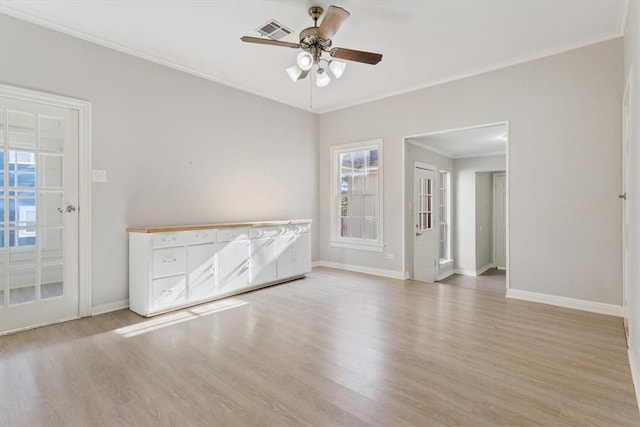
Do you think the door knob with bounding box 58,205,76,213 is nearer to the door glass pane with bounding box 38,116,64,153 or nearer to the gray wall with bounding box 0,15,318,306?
the gray wall with bounding box 0,15,318,306

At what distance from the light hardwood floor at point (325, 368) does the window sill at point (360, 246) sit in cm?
176

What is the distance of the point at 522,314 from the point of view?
3377 mm

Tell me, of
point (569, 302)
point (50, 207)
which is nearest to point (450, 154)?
point (569, 302)

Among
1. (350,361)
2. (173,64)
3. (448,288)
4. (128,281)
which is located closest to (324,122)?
(173,64)

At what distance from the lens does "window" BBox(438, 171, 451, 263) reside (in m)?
6.77

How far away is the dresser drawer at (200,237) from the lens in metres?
3.62

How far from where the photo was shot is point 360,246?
5531 mm

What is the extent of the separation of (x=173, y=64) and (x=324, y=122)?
2799mm

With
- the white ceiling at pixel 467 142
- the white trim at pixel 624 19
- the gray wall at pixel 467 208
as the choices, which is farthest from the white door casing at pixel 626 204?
the gray wall at pixel 467 208

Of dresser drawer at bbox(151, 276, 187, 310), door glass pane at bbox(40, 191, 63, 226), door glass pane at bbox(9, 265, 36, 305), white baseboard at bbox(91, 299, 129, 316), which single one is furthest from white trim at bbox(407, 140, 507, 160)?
door glass pane at bbox(9, 265, 36, 305)

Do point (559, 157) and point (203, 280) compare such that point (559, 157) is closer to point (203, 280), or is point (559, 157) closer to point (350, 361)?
point (350, 361)

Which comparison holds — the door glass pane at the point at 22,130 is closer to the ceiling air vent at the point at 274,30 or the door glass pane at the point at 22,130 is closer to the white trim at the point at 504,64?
the ceiling air vent at the point at 274,30

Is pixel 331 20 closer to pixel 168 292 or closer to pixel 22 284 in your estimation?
pixel 168 292

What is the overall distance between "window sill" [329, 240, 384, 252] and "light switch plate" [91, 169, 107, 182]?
12.0ft
